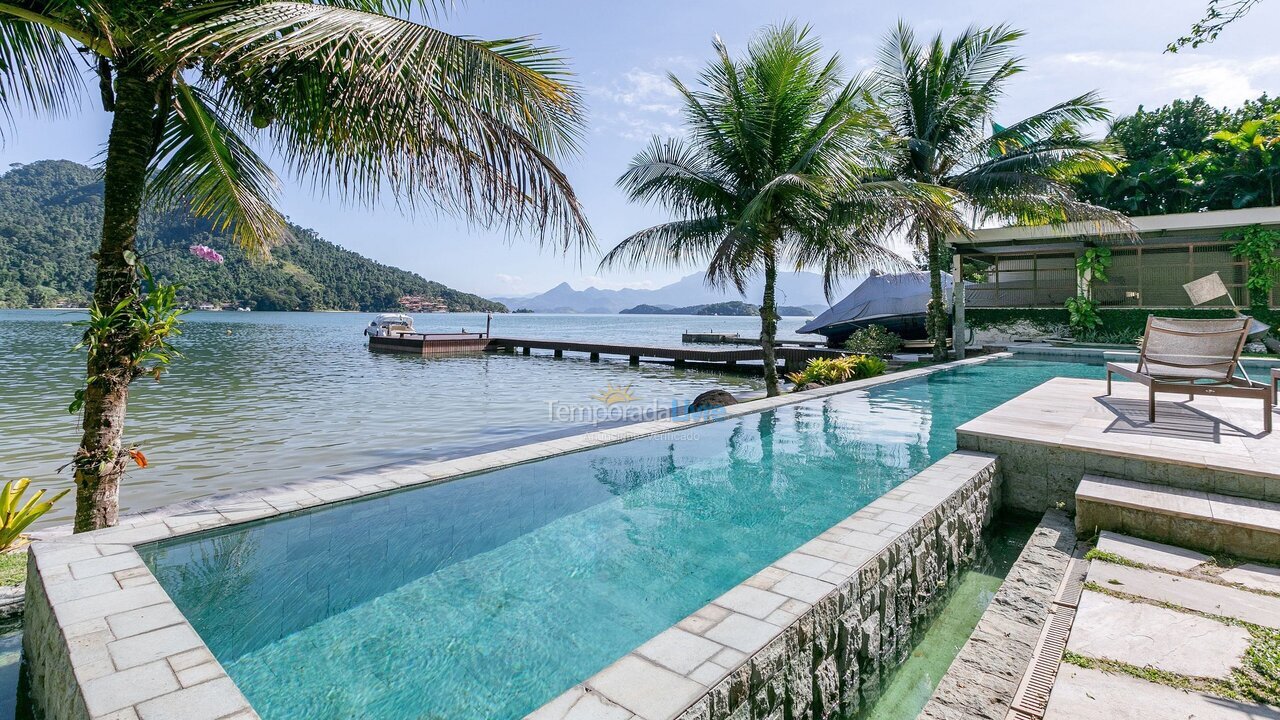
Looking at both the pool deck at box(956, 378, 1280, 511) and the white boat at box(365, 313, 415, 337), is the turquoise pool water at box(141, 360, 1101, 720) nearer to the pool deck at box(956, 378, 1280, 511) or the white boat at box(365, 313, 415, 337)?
the pool deck at box(956, 378, 1280, 511)

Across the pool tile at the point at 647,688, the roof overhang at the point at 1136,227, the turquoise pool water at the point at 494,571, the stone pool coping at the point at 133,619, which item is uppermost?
the roof overhang at the point at 1136,227

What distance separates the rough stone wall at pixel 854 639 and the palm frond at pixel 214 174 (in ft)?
16.0

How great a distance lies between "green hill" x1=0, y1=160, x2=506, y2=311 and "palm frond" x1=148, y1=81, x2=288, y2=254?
34.1 meters

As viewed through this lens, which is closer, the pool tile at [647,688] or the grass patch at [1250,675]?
the pool tile at [647,688]

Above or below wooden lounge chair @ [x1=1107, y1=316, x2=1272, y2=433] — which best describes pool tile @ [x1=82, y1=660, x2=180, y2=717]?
below

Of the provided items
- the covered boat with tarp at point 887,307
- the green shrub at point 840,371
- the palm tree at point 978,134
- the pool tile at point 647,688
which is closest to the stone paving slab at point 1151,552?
the pool tile at point 647,688

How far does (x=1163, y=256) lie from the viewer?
59.4 ft

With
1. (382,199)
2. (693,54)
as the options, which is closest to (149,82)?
(382,199)

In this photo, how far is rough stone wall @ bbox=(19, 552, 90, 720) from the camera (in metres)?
2.05

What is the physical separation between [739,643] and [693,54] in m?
10.4

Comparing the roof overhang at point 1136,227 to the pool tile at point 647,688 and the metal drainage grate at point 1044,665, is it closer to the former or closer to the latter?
the metal drainage grate at point 1044,665

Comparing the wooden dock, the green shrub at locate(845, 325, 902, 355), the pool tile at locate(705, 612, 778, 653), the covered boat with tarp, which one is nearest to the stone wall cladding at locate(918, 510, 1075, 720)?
the pool tile at locate(705, 612, 778, 653)

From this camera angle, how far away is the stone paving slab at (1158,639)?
2.30 metres

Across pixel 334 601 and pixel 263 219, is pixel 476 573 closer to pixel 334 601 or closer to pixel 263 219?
pixel 334 601
